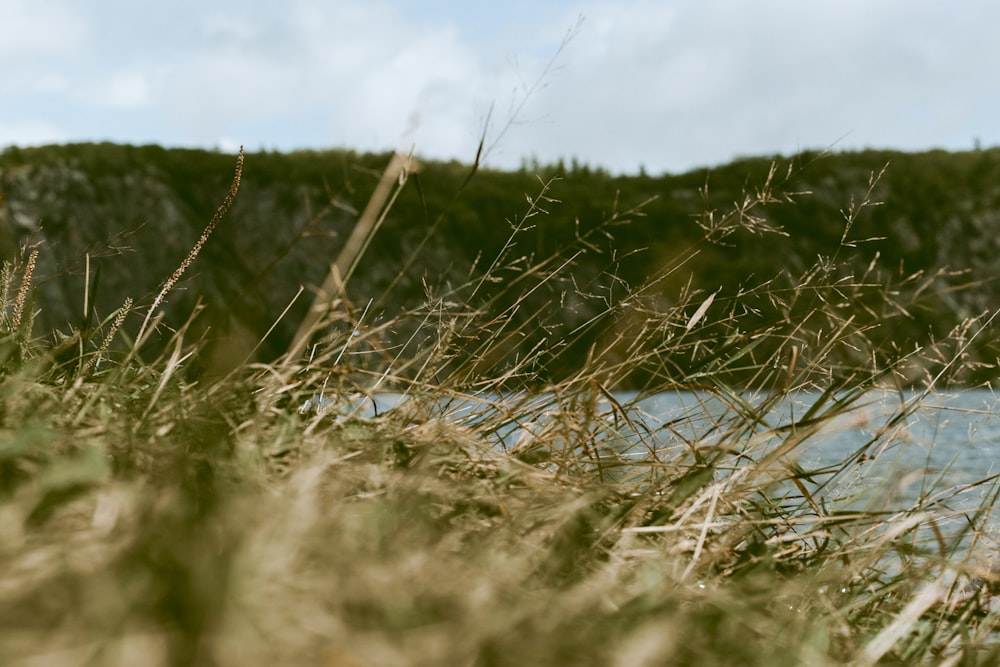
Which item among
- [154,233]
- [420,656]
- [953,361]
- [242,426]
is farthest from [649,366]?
[154,233]

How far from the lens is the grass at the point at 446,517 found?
0.68 m

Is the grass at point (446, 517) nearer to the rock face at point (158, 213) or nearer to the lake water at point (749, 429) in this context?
the lake water at point (749, 429)

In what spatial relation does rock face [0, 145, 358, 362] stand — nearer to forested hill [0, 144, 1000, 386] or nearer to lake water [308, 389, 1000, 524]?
forested hill [0, 144, 1000, 386]

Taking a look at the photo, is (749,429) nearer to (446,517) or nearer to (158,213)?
(446,517)

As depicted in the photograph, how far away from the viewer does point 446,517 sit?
3.59 ft

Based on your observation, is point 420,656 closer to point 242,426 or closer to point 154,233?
point 242,426

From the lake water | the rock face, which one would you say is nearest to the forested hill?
the rock face

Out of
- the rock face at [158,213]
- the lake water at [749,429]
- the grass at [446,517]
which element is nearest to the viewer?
the grass at [446,517]

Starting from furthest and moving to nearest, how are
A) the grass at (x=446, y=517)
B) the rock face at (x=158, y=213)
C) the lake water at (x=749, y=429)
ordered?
the rock face at (x=158, y=213) → the lake water at (x=749, y=429) → the grass at (x=446, y=517)

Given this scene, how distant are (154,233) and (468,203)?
1213cm

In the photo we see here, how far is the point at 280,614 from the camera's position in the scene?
0.69 metres

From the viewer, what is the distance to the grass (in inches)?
26.7

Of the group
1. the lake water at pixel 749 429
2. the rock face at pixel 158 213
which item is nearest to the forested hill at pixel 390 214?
the rock face at pixel 158 213

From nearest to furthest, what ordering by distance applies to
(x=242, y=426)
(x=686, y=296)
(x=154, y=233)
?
(x=242, y=426)
(x=686, y=296)
(x=154, y=233)
